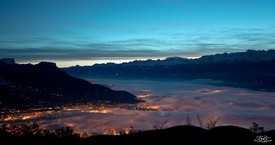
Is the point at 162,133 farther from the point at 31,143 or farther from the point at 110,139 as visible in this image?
the point at 31,143

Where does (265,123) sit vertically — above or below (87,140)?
below

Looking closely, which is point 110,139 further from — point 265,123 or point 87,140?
point 265,123

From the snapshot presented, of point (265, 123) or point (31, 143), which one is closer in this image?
point (31, 143)

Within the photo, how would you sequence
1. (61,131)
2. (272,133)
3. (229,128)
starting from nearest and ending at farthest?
(272,133), (229,128), (61,131)

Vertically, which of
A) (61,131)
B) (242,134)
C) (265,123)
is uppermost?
(242,134)

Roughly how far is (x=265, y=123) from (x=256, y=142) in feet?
595

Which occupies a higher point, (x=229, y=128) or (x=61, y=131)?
(x=229, y=128)

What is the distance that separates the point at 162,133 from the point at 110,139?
195 inches

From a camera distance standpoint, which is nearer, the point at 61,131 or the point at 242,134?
the point at 242,134

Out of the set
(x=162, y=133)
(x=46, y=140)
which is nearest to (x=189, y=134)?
(x=162, y=133)

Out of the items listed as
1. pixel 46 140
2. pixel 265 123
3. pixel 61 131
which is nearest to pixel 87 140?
pixel 46 140

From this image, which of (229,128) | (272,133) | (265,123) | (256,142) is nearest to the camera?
(256,142)

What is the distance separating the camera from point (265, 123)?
647 feet

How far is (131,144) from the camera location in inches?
1280
